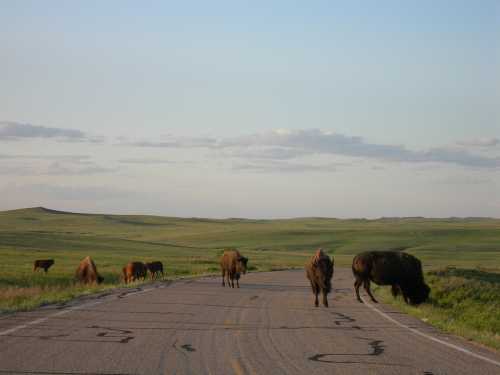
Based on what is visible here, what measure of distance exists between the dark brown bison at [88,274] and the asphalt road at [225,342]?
14598 mm

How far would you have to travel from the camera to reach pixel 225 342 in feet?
39.6

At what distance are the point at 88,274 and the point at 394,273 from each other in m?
16.4

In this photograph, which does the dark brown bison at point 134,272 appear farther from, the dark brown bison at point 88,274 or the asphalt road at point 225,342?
the asphalt road at point 225,342

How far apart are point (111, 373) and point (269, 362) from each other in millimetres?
2238

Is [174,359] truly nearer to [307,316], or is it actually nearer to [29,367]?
[29,367]

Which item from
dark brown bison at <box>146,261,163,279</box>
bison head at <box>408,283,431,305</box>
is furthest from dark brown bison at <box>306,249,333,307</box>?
dark brown bison at <box>146,261,163,279</box>

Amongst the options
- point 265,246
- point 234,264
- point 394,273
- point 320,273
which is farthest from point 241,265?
point 265,246

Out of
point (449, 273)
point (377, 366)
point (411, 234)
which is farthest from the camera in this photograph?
point (411, 234)

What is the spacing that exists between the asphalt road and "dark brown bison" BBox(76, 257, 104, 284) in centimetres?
1460

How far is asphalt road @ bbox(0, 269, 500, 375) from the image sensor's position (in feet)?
31.8

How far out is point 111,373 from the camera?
9023 millimetres

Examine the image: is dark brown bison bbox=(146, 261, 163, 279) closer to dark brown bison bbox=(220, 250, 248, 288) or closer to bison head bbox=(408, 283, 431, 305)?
dark brown bison bbox=(220, 250, 248, 288)

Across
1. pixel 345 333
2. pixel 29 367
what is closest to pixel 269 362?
pixel 29 367

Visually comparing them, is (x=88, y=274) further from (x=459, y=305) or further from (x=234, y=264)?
(x=459, y=305)
